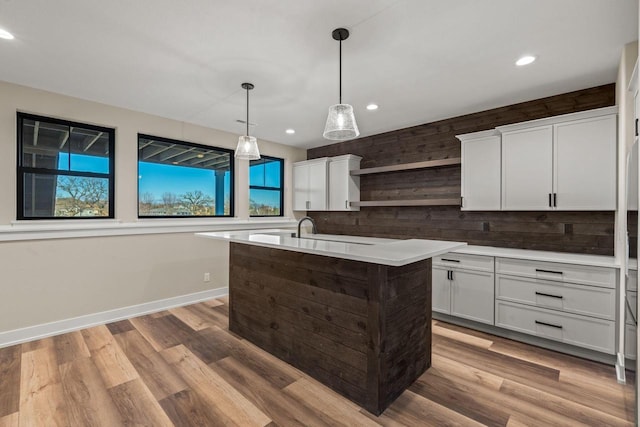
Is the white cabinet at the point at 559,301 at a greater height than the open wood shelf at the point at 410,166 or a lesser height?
lesser

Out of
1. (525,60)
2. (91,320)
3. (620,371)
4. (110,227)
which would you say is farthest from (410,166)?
(91,320)

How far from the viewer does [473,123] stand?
377 cm

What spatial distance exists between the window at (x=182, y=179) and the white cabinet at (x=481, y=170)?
3.45 meters

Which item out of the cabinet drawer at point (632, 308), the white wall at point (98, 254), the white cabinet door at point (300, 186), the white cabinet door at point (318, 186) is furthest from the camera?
the white cabinet door at point (300, 186)

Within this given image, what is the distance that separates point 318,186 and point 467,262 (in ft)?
8.99

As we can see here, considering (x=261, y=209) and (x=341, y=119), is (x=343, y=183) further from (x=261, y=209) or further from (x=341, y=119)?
(x=341, y=119)

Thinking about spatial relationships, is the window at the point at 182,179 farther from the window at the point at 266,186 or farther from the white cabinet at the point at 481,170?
the white cabinet at the point at 481,170

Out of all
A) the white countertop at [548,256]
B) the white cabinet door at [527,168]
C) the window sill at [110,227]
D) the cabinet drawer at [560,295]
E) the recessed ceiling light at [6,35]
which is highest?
the recessed ceiling light at [6,35]

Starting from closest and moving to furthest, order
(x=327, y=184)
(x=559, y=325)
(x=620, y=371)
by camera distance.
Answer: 1. (x=620, y=371)
2. (x=559, y=325)
3. (x=327, y=184)

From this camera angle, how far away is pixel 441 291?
349 centimetres

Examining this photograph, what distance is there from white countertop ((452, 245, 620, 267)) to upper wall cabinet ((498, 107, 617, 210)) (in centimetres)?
47

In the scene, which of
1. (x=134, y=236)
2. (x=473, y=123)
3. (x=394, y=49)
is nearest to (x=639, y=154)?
(x=394, y=49)

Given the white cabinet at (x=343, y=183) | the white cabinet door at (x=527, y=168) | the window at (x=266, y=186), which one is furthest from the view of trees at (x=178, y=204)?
the white cabinet door at (x=527, y=168)

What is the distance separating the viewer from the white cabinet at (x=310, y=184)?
5141mm
